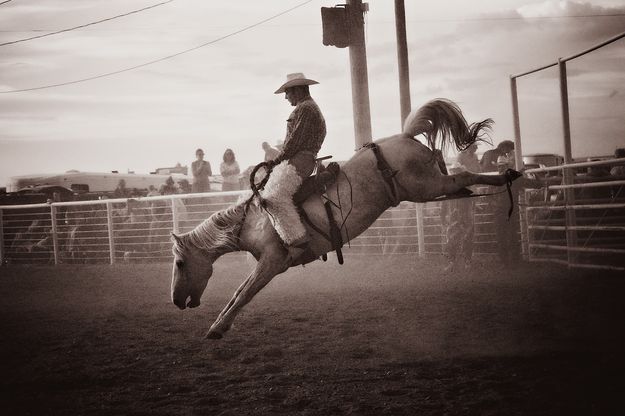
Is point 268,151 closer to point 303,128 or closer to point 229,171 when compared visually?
point 229,171

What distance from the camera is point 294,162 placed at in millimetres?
5434

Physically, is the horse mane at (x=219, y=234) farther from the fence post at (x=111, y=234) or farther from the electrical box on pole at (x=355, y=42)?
the fence post at (x=111, y=234)

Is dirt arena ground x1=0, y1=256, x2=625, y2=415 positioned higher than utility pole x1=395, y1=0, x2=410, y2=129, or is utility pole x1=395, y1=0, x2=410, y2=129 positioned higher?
utility pole x1=395, y1=0, x2=410, y2=129

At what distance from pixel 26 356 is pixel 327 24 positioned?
7252 mm

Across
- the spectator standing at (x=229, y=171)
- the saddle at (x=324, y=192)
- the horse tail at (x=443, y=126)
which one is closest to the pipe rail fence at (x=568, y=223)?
the horse tail at (x=443, y=126)

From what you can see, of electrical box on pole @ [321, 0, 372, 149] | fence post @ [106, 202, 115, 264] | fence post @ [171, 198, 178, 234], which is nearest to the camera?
electrical box on pole @ [321, 0, 372, 149]

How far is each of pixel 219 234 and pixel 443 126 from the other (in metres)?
2.37

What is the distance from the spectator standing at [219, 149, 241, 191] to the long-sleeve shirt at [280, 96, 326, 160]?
734 centimetres

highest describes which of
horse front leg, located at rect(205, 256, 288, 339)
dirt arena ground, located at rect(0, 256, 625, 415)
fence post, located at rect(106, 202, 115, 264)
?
fence post, located at rect(106, 202, 115, 264)

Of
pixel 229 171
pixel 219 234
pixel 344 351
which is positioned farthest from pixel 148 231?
pixel 344 351

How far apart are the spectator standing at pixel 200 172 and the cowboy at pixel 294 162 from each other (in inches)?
323

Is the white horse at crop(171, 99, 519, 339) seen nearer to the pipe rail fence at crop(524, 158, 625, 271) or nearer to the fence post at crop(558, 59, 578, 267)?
the fence post at crop(558, 59, 578, 267)

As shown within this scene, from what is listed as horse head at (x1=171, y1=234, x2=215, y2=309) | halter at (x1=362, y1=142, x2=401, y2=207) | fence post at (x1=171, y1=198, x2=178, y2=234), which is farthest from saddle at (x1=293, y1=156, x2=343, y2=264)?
fence post at (x1=171, y1=198, x2=178, y2=234)

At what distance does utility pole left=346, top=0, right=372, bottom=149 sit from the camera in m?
10.4
